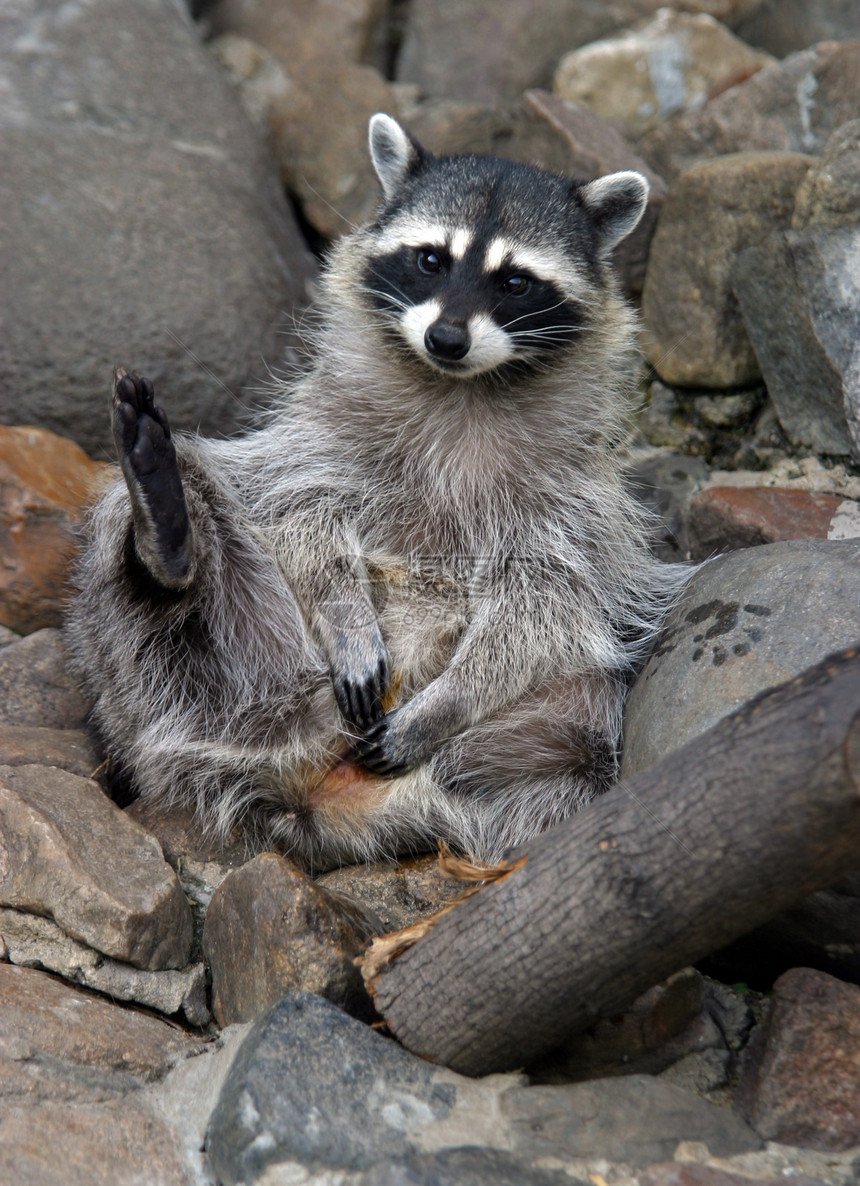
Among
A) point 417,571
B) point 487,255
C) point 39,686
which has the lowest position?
point 39,686

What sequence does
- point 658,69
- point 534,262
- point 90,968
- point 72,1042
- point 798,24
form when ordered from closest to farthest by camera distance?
point 72,1042 → point 90,968 → point 534,262 → point 658,69 → point 798,24

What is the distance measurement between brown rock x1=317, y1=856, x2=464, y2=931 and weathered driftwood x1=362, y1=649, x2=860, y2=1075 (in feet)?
1.73

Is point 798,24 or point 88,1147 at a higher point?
point 798,24

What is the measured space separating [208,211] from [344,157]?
1.95ft

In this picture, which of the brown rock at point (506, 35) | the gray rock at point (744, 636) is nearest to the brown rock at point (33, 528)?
the gray rock at point (744, 636)

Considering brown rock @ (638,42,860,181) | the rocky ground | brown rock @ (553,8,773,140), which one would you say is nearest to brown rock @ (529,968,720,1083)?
the rocky ground

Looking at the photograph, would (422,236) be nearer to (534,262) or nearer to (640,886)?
(534,262)

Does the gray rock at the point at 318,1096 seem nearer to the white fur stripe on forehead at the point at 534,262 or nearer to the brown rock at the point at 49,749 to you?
the brown rock at the point at 49,749

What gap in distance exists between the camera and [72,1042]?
1.67m

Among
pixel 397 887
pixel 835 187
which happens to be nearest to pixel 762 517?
pixel 835 187

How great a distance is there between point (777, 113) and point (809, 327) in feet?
3.23

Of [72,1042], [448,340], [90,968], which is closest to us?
[72,1042]

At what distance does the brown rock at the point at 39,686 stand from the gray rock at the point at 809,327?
1.94m

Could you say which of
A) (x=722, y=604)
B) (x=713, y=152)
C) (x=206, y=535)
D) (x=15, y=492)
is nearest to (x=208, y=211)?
(x=15, y=492)
